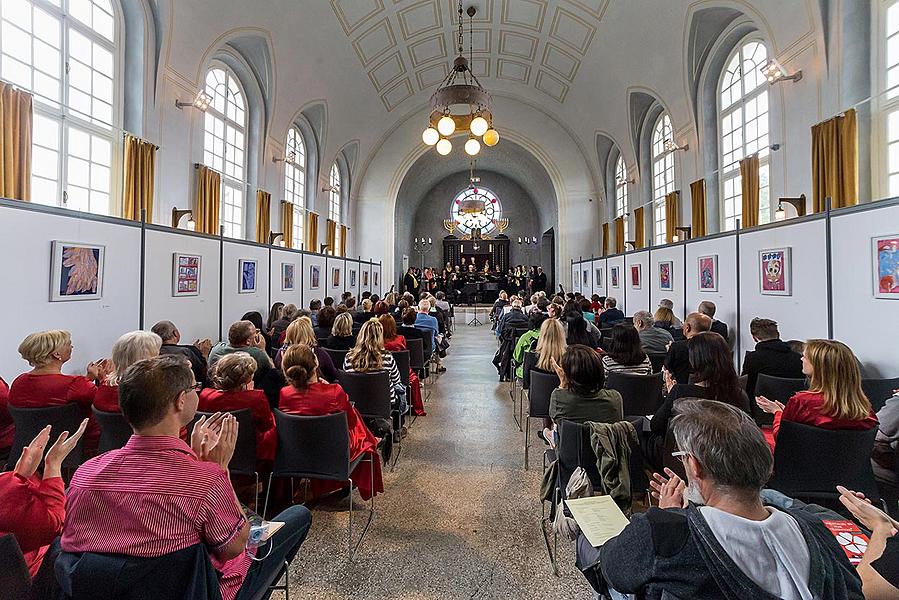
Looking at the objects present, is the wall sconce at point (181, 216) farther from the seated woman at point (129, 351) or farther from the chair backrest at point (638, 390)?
the chair backrest at point (638, 390)

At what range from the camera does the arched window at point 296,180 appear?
11.8 m

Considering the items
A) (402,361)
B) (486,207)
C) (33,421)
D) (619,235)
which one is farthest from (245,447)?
(486,207)

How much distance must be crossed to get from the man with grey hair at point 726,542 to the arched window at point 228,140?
9.52 meters

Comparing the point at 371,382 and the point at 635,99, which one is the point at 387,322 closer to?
the point at 371,382

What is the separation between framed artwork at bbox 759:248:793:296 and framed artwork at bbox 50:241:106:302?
689 centimetres

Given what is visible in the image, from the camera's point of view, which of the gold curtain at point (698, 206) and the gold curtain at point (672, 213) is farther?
the gold curtain at point (672, 213)

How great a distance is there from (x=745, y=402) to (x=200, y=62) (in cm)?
927

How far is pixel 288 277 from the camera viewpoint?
8.23 metres

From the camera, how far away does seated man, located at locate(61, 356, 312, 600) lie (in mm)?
1162

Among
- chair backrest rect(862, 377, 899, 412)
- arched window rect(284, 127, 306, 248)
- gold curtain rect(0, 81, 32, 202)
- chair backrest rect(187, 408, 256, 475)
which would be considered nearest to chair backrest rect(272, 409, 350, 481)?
chair backrest rect(187, 408, 256, 475)

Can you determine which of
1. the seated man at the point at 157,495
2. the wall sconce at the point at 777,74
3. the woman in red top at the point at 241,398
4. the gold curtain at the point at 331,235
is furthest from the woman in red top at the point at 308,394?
the gold curtain at the point at 331,235

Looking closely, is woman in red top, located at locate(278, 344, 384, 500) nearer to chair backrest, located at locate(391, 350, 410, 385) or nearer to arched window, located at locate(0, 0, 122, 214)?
chair backrest, located at locate(391, 350, 410, 385)

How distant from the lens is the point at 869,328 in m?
3.68

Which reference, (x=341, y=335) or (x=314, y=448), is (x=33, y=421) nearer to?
(x=314, y=448)
